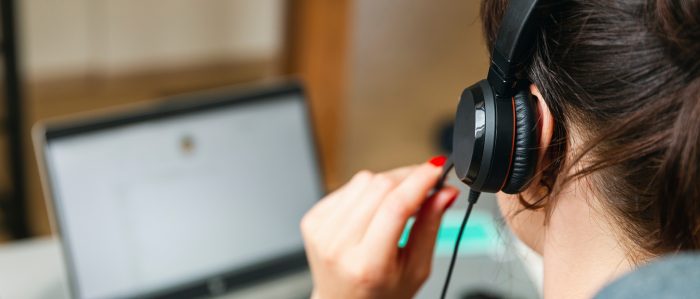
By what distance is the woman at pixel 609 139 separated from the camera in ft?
1.58

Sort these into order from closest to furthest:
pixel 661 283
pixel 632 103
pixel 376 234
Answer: pixel 661 283 < pixel 632 103 < pixel 376 234

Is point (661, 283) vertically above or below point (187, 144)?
above

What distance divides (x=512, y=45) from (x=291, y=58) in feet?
6.76

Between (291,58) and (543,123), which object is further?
(291,58)

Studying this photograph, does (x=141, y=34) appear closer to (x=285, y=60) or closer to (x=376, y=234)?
(x=285, y=60)

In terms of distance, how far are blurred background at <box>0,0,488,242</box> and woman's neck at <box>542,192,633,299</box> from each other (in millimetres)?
1671

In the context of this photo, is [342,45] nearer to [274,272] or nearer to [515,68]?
[274,272]

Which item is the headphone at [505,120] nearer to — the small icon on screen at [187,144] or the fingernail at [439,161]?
the fingernail at [439,161]

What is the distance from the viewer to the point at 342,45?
2.31m

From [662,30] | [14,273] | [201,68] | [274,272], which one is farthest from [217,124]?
[201,68]

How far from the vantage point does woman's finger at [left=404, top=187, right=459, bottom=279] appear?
31.0 inches

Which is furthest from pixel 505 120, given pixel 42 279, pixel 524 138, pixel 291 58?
pixel 291 58

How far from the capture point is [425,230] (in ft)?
2.64

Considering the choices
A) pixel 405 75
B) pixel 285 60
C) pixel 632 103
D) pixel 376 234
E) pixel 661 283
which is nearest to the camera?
pixel 661 283
